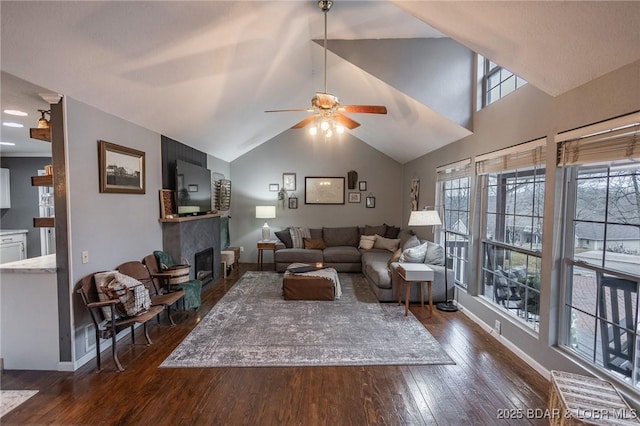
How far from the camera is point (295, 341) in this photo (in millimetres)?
3072

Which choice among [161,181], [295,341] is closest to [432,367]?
[295,341]

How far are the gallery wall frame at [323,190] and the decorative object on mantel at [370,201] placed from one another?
64 cm

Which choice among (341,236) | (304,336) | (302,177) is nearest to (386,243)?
(341,236)

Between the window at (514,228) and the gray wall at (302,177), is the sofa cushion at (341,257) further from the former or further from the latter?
the window at (514,228)

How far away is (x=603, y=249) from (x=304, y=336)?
8.91 ft

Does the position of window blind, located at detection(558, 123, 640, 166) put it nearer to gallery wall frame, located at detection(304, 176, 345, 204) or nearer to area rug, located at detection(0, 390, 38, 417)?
area rug, located at detection(0, 390, 38, 417)

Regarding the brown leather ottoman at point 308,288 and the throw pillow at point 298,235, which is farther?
the throw pillow at point 298,235

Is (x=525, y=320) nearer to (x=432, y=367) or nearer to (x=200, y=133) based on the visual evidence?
(x=432, y=367)

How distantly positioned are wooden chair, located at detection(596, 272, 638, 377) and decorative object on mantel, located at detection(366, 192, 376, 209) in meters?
5.04

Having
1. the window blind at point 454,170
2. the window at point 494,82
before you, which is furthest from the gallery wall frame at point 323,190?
the window at point 494,82

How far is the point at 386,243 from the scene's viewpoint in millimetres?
6371

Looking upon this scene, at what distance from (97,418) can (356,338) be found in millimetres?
2251

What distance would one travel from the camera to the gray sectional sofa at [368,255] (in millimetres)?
4262

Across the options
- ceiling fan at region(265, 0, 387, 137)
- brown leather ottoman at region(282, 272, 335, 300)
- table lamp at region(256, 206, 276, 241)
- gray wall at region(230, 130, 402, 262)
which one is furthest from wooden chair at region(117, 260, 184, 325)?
gray wall at region(230, 130, 402, 262)
